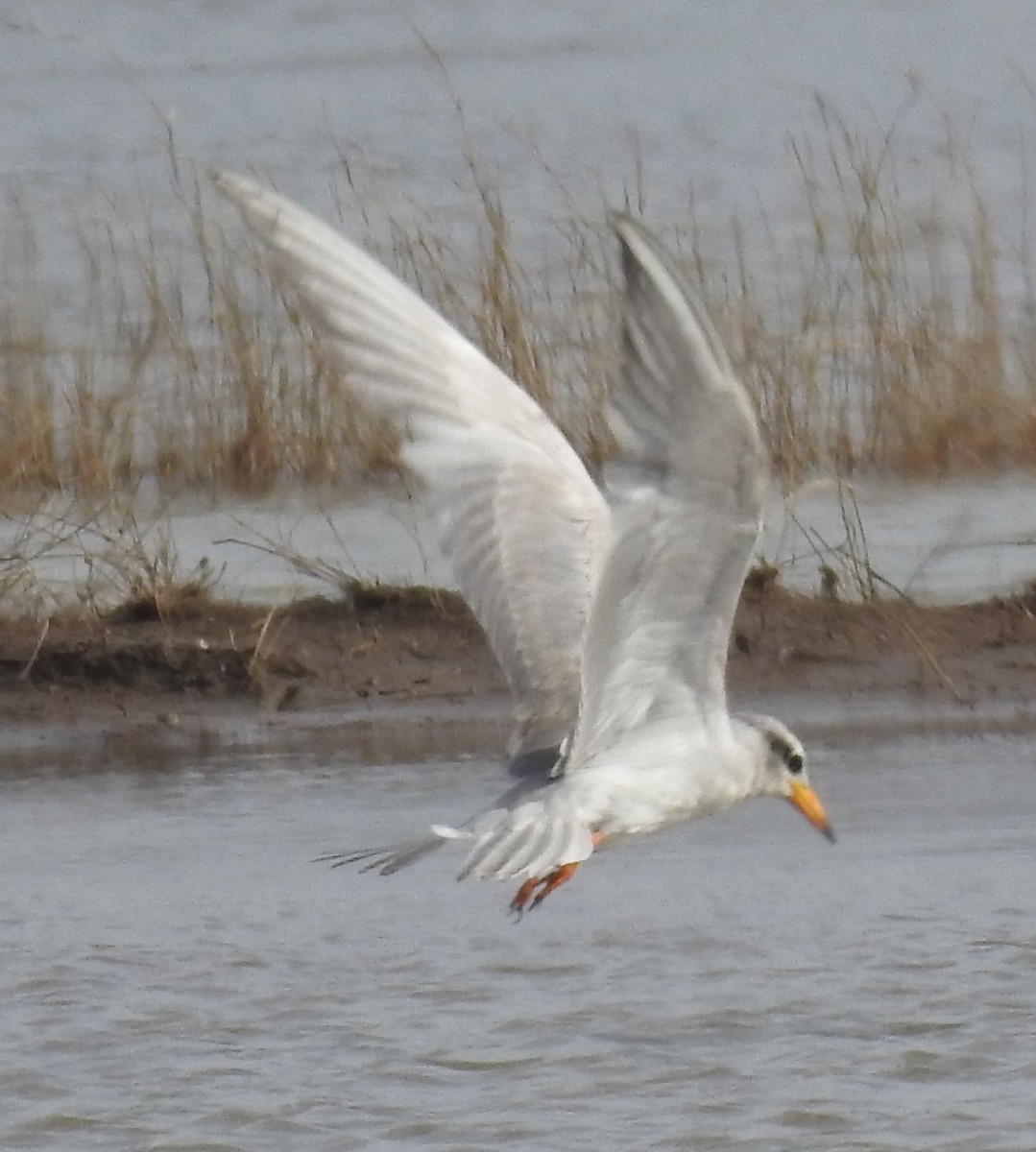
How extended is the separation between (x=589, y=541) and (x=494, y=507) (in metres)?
0.21

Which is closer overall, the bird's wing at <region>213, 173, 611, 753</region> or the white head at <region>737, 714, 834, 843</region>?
the bird's wing at <region>213, 173, 611, 753</region>

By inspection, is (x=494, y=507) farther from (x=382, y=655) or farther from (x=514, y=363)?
(x=514, y=363)

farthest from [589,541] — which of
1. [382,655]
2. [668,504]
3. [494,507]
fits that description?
[382,655]

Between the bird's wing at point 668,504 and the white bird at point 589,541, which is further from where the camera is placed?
the white bird at point 589,541

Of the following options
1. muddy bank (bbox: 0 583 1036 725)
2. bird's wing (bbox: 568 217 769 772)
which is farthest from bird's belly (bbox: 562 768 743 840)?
muddy bank (bbox: 0 583 1036 725)

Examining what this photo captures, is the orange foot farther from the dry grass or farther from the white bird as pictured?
the dry grass

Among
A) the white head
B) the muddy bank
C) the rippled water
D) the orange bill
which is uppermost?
the white head

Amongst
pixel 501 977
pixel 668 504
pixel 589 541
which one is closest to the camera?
pixel 668 504

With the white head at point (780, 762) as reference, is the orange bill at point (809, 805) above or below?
below

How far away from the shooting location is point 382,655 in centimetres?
850

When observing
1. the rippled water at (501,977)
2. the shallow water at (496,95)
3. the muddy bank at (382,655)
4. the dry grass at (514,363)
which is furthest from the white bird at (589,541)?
the shallow water at (496,95)

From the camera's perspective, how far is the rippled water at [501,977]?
577 centimetres

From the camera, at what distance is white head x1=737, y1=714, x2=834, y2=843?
595cm

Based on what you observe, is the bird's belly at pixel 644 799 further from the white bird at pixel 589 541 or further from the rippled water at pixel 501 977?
the rippled water at pixel 501 977
